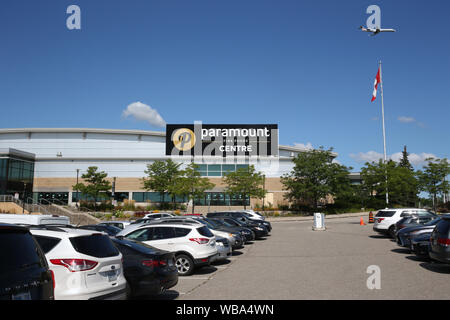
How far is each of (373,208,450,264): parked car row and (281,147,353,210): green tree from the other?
28.1 m

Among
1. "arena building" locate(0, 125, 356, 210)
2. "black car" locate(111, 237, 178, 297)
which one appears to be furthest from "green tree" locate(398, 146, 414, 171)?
"black car" locate(111, 237, 178, 297)

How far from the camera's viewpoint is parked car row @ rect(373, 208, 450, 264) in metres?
10.9

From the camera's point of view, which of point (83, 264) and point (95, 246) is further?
point (95, 246)

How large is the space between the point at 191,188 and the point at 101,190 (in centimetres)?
1227

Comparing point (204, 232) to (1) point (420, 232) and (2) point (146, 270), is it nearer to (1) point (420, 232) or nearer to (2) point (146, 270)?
(2) point (146, 270)

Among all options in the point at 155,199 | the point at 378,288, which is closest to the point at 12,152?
the point at 155,199

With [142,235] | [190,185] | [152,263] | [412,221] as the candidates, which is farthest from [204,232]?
[190,185]

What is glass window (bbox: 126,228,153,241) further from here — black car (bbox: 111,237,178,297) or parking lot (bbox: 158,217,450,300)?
black car (bbox: 111,237,178,297)

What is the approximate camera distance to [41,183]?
6012 cm

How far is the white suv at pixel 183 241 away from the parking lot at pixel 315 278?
51 cm

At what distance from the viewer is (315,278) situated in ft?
34.6

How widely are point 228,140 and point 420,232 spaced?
48177 mm

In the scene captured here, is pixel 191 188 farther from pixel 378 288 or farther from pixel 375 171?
pixel 378 288

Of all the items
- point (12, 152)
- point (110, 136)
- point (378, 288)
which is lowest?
point (378, 288)
